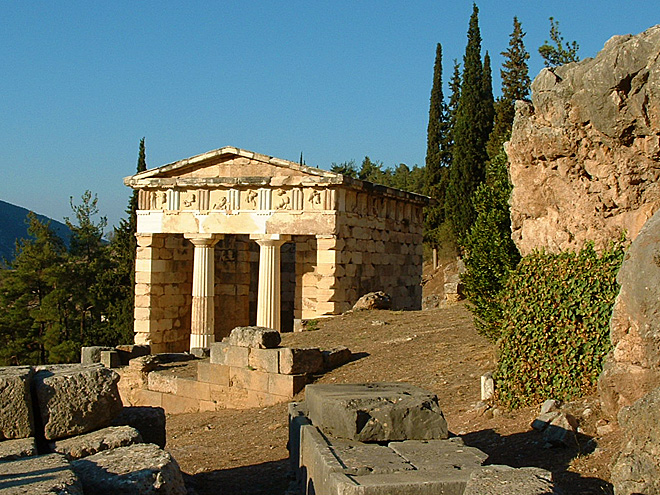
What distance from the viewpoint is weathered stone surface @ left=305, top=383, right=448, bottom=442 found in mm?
6004

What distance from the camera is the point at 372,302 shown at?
1916cm

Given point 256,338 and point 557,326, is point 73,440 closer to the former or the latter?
point 557,326

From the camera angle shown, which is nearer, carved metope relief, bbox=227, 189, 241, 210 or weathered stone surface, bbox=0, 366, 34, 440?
weathered stone surface, bbox=0, 366, 34, 440

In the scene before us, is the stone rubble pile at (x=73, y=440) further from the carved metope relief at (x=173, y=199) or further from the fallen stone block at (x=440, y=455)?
the carved metope relief at (x=173, y=199)

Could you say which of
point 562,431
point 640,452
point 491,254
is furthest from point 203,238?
point 640,452

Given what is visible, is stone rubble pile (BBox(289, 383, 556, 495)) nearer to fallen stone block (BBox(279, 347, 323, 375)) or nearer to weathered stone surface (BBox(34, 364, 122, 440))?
weathered stone surface (BBox(34, 364, 122, 440))

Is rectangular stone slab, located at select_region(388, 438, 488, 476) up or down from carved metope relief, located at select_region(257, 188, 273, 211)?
down

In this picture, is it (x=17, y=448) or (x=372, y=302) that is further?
(x=372, y=302)

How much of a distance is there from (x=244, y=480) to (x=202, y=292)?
41.6 feet

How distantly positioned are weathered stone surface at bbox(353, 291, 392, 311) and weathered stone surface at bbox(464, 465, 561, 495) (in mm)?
14266

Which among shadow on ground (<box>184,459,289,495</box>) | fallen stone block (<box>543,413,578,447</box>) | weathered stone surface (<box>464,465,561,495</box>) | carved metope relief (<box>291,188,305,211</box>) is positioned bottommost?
shadow on ground (<box>184,459,289,495</box>)

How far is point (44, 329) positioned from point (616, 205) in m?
27.9

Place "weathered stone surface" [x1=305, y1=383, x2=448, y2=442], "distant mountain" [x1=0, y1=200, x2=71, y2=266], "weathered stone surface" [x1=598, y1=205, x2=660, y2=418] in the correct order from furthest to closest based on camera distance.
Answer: "distant mountain" [x1=0, y1=200, x2=71, y2=266]
"weathered stone surface" [x1=598, y1=205, x2=660, y2=418]
"weathered stone surface" [x1=305, y1=383, x2=448, y2=442]

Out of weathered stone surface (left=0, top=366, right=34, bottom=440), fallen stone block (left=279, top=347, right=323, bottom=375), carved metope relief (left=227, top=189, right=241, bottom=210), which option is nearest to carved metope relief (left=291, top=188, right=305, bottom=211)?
carved metope relief (left=227, top=189, right=241, bottom=210)
